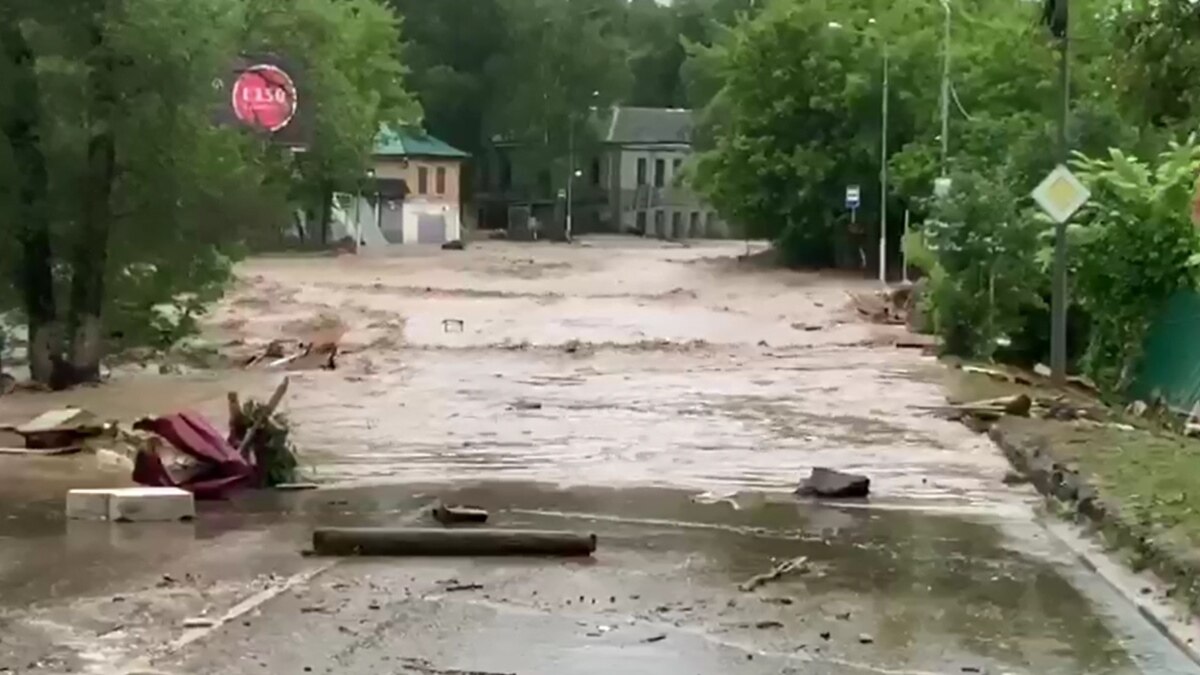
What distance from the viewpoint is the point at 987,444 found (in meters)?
19.2

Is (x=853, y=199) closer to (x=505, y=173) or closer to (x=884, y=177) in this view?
(x=884, y=177)

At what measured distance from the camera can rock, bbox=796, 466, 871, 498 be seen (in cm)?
1521

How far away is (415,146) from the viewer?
109 m

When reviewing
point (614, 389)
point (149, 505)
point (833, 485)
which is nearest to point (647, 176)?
point (614, 389)

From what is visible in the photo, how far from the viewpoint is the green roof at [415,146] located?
4016 inches

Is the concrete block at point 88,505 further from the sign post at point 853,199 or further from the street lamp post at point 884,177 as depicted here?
the sign post at point 853,199

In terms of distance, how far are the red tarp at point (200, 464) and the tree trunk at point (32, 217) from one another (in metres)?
11.7

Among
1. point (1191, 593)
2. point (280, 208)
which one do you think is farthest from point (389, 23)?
point (1191, 593)

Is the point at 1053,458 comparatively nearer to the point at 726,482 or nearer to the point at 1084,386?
the point at 726,482

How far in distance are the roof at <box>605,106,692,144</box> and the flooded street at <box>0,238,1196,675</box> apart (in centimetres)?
9597

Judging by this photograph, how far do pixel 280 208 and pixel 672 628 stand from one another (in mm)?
19426

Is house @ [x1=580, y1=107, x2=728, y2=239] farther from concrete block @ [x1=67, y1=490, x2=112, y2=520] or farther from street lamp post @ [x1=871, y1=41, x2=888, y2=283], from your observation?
concrete block @ [x1=67, y1=490, x2=112, y2=520]

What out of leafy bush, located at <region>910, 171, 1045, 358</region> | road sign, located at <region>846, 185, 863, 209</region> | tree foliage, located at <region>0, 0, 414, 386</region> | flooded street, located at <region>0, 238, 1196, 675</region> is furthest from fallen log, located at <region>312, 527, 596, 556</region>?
road sign, located at <region>846, 185, 863, 209</region>

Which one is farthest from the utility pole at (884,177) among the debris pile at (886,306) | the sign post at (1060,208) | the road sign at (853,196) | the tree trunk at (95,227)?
the tree trunk at (95,227)
